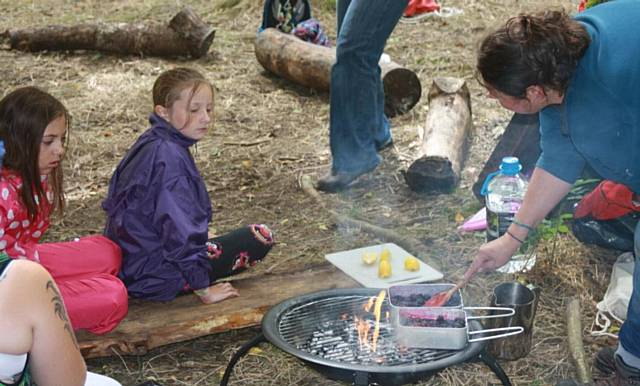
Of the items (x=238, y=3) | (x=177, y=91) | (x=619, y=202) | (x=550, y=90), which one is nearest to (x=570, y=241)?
(x=619, y=202)

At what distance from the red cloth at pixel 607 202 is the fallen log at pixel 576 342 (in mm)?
597

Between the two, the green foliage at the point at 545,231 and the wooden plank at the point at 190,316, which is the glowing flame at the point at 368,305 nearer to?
the wooden plank at the point at 190,316

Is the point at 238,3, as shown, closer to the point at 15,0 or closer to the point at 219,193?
the point at 15,0

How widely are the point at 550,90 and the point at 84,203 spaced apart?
137 inches

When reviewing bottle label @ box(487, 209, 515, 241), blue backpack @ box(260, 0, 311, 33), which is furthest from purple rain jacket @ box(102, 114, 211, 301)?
blue backpack @ box(260, 0, 311, 33)

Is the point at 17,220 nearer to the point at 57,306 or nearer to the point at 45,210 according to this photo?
the point at 45,210

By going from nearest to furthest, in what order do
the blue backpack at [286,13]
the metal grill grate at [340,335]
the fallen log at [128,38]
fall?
the metal grill grate at [340,335], the blue backpack at [286,13], the fallen log at [128,38]

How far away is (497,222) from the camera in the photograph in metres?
4.38

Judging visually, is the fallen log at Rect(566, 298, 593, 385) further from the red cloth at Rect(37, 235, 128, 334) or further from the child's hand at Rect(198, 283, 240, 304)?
the red cloth at Rect(37, 235, 128, 334)

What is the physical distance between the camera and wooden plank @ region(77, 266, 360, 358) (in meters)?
3.66

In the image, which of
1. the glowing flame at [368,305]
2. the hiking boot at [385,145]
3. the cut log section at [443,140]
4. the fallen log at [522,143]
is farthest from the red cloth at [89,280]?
the hiking boot at [385,145]

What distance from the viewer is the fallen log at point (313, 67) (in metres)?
6.71

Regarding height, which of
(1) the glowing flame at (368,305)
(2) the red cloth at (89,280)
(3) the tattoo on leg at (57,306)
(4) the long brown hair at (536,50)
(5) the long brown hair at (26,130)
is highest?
(4) the long brown hair at (536,50)

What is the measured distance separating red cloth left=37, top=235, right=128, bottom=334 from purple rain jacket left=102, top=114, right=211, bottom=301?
110 millimetres
